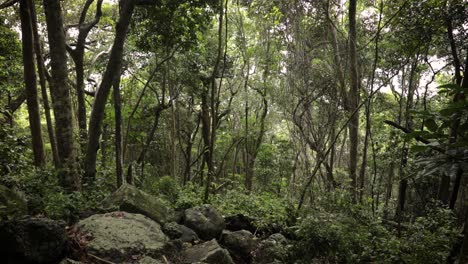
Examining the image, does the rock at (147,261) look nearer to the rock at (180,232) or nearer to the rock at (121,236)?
the rock at (121,236)

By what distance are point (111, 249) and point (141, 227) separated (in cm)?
98

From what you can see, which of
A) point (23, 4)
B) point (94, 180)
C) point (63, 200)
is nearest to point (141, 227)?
point (63, 200)

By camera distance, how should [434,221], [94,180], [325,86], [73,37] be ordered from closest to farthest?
[434,221]
[94,180]
[325,86]
[73,37]

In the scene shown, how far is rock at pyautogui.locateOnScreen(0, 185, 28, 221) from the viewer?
14.3 feet

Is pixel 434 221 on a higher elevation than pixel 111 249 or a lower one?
higher

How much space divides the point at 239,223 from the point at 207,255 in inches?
112

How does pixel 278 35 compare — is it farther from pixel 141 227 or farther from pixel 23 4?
pixel 141 227

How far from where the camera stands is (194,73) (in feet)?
45.3

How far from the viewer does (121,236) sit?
5.41 m

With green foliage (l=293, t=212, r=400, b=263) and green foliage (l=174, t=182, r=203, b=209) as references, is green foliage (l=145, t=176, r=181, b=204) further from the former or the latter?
green foliage (l=293, t=212, r=400, b=263)

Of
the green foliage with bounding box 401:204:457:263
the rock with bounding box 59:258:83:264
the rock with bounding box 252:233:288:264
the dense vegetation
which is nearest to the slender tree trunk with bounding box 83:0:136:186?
the dense vegetation

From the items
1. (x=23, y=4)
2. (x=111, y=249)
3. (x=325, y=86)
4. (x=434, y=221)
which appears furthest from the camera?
(x=325, y=86)

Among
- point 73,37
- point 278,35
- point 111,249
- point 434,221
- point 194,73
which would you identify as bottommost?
point 111,249

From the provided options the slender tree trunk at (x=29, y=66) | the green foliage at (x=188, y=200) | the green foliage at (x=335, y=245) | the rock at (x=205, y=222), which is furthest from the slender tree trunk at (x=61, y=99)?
the green foliage at (x=335, y=245)
